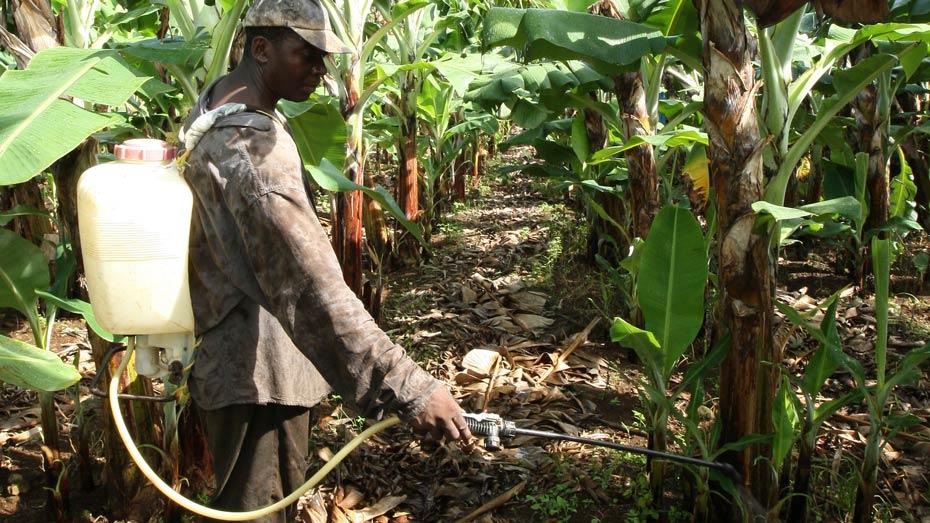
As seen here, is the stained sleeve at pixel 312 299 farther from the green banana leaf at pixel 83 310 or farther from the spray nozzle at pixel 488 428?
the green banana leaf at pixel 83 310

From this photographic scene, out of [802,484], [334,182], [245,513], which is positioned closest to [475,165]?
[334,182]

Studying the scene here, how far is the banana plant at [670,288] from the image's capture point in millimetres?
2998

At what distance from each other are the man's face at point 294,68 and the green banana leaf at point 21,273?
5.54 ft

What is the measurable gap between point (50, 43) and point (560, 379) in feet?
10.3

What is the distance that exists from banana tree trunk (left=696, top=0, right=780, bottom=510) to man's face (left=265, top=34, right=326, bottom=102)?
1.44m

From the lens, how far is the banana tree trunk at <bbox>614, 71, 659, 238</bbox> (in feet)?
14.7

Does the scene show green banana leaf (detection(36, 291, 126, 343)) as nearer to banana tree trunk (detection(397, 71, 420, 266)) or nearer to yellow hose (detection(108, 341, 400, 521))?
yellow hose (detection(108, 341, 400, 521))

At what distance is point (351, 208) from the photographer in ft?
A: 14.9

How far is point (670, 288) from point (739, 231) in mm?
340

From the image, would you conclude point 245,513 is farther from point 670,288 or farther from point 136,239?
point 670,288

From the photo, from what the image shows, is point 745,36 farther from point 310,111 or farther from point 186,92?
point 186,92

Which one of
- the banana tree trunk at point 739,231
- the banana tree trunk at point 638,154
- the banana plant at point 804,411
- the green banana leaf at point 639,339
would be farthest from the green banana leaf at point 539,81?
the banana plant at point 804,411

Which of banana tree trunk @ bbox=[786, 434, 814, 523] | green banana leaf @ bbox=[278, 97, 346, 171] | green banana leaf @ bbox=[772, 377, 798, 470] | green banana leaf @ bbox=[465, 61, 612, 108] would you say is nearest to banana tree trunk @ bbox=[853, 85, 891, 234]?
green banana leaf @ bbox=[465, 61, 612, 108]

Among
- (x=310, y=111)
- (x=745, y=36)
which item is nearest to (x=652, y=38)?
(x=745, y=36)
